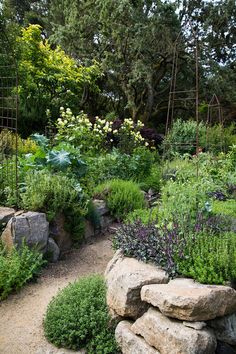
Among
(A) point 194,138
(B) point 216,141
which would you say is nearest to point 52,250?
(A) point 194,138

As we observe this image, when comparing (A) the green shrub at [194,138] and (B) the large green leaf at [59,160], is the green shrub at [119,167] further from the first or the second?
(A) the green shrub at [194,138]

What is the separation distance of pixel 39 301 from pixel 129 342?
123 centimetres

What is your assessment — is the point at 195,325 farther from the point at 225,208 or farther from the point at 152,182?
the point at 152,182

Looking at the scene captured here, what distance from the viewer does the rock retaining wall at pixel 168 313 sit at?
2568 mm

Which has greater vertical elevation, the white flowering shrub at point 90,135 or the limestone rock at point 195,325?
the white flowering shrub at point 90,135

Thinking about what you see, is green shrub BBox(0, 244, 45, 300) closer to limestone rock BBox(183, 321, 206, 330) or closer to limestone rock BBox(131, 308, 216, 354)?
limestone rock BBox(131, 308, 216, 354)

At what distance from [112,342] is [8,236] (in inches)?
77.3

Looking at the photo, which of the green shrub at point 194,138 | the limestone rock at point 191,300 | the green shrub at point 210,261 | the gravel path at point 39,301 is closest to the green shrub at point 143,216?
the gravel path at point 39,301

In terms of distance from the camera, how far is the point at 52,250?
4598 mm

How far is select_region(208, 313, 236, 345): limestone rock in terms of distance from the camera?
2814 millimetres

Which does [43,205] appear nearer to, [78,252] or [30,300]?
[78,252]

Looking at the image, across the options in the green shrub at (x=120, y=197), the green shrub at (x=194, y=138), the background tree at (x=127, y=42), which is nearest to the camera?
the green shrub at (x=120, y=197)

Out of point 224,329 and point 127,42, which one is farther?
point 127,42

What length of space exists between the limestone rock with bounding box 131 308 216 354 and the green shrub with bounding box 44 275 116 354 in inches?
13.3
